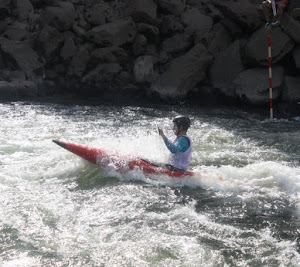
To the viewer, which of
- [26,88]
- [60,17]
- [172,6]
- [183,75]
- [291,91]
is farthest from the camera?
[172,6]

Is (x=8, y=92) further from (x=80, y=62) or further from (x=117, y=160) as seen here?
(x=117, y=160)

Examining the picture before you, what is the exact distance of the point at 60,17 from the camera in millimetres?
13297

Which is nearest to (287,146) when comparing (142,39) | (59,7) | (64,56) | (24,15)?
(142,39)

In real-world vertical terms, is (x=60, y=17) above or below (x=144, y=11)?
below

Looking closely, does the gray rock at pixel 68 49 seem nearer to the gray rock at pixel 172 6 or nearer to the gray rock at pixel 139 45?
the gray rock at pixel 139 45

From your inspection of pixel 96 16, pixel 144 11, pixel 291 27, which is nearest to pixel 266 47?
pixel 291 27

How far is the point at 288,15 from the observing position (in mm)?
11266

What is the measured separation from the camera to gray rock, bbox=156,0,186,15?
A: 13.9m

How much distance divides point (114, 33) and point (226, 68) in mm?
3374

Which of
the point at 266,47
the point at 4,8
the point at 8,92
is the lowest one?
the point at 8,92

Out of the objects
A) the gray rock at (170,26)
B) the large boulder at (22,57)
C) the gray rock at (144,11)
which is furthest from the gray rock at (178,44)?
the large boulder at (22,57)

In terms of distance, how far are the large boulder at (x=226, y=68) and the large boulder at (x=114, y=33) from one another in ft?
8.88

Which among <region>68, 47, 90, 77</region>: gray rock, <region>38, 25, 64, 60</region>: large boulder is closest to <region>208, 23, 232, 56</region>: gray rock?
<region>68, 47, 90, 77</region>: gray rock

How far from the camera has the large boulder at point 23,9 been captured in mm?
15039
